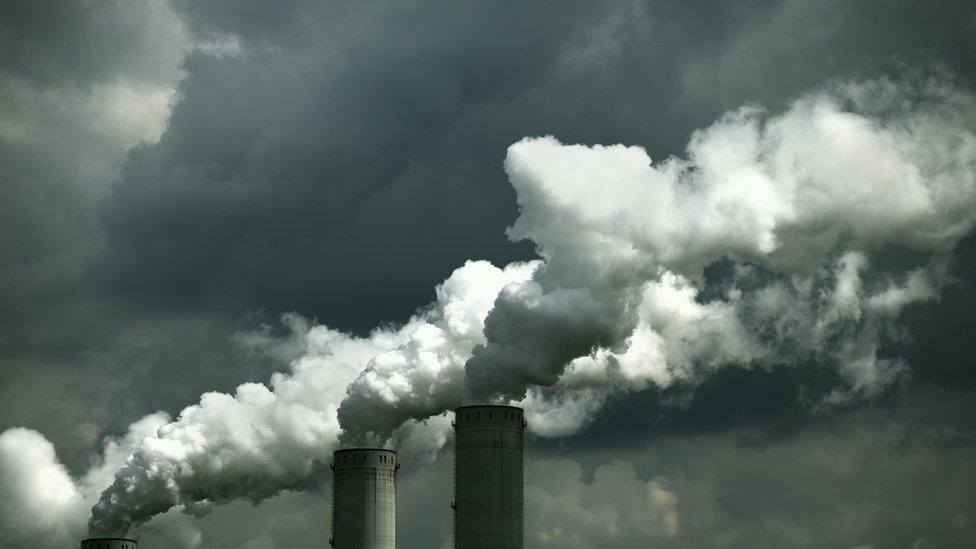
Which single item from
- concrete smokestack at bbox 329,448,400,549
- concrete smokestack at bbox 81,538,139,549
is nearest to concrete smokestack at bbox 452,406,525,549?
concrete smokestack at bbox 329,448,400,549

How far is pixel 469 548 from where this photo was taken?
3770 inches

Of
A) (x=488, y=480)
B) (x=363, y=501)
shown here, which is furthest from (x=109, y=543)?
(x=488, y=480)

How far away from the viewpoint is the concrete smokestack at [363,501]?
113 m

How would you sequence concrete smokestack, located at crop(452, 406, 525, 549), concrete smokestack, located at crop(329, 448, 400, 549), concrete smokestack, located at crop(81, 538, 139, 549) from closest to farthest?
concrete smokestack, located at crop(452, 406, 525, 549) < concrete smokestack, located at crop(329, 448, 400, 549) < concrete smokestack, located at crop(81, 538, 139, 549)

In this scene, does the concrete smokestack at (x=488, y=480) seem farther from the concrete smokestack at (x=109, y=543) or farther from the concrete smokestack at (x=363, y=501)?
the concrete smokestack at (x=109, y=543)

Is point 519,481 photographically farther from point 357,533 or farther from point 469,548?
point 357,533

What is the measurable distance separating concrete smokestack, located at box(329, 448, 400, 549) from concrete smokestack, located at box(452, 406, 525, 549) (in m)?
17.9

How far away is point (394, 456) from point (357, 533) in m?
6.68

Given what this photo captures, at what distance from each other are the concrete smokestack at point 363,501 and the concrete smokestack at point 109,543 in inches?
780

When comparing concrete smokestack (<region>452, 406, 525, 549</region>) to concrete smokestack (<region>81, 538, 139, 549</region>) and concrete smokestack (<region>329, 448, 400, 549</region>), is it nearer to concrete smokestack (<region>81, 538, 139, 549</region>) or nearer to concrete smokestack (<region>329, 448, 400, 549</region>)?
concrete smokestack (<region>329, 448, 400, 549</region>)

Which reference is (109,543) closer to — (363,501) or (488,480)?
(363,501)

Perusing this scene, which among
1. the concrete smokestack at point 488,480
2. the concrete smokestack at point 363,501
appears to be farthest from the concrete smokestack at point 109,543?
the concrete smokestack at point 488,480

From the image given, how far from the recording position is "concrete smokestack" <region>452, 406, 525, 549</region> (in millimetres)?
95688

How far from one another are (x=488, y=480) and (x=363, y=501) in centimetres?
2083
